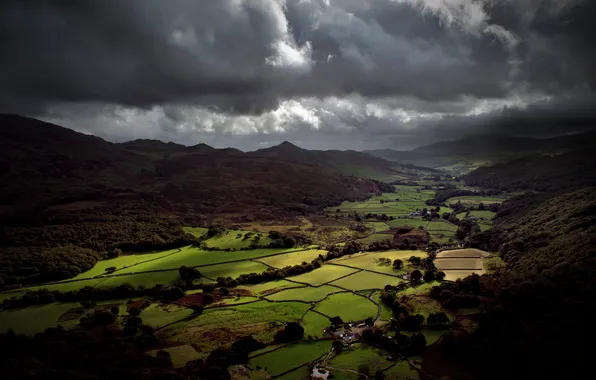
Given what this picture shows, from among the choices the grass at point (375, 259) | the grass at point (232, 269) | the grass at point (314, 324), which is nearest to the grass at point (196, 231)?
the grass at point (232, 269)

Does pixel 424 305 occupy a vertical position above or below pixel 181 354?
above

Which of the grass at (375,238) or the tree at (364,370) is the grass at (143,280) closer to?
the tree at (364,370)

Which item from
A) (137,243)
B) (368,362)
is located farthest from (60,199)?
(368,362)

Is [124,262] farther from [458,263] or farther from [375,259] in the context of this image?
[458,263]

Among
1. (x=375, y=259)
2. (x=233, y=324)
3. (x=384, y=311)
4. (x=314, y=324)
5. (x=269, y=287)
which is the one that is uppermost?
(x=375, y=259)

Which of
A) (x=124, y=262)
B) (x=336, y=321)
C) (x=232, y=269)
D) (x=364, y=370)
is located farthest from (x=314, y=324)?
(x=124, y=262)

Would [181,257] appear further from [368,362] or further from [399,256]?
[368,362]

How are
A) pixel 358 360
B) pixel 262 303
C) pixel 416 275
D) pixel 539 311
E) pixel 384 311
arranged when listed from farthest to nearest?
pixel 416 275 → pixel 262 303 → pixel 384 311 → pixel 539 311 → pixel 358 360

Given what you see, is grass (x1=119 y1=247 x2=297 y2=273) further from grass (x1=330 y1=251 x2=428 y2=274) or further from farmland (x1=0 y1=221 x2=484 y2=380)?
grass (x1=330 y1=251 x2=428 y2=274)

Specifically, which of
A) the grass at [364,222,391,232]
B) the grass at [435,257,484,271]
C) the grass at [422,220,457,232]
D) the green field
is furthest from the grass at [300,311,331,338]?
the grass at [422,220,457,232]
